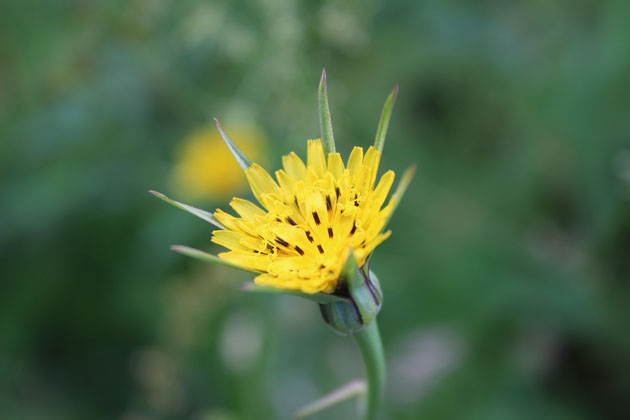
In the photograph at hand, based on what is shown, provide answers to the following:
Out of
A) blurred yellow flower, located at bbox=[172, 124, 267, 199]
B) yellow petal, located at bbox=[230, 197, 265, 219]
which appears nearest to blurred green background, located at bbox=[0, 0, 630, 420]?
blurred yellow flower, located at bbox=[172, 124, 267, 199]

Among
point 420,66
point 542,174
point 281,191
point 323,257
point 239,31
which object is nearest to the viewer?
point 323,257

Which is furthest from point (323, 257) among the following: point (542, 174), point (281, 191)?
point (542, 174)

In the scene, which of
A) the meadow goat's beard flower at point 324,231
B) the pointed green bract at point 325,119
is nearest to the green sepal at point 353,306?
the meadow goat's beard flower at point 324,231

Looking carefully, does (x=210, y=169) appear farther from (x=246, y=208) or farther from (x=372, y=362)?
(x=372, y=362)

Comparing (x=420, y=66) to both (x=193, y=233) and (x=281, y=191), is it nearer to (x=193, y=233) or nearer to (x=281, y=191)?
(x=193, y=233)

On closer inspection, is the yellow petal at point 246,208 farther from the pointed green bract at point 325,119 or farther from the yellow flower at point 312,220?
the pointed green bract at point 325,119
